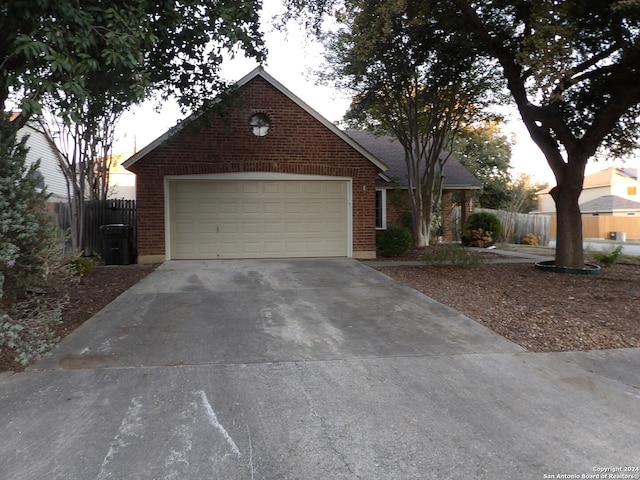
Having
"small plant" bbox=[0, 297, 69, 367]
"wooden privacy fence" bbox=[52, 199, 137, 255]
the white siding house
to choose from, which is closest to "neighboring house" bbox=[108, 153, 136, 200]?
the white siding house

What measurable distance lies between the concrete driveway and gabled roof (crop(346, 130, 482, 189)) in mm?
11976

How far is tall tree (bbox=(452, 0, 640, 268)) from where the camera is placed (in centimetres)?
806

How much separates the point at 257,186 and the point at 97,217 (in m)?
5.47

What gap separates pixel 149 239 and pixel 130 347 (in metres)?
7.18

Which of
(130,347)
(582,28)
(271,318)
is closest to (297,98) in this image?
(582,28)

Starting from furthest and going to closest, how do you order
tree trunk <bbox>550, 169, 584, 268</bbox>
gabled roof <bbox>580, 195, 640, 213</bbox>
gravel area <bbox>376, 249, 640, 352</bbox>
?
gabled roof <bbox>580, 195, 640, 213</bbox> < tree trunk <bbox>550, 169, 584, 268</bbox> < gravel area <bbox>376, 249, 640, 352</bbox>

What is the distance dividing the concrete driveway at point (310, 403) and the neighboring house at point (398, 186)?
11.2 m

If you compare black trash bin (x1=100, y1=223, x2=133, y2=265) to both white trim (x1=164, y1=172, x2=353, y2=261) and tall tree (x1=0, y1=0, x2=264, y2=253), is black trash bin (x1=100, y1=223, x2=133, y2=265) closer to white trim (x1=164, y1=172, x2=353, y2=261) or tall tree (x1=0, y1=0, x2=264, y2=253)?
white trim (x1=164, y1=172, x2=353, y2=261)

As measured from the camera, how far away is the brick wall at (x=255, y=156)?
1199 cm

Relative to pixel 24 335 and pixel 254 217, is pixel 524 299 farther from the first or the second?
pixel 24 335

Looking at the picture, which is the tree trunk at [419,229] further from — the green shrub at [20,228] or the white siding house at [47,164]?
the white siding house at [47,164]

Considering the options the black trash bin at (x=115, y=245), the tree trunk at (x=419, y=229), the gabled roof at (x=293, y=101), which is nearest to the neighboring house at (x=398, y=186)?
the tree trunk at (x=419, y=229)

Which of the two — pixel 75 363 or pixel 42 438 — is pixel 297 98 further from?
pixel 42 438

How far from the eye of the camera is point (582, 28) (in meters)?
8.95
